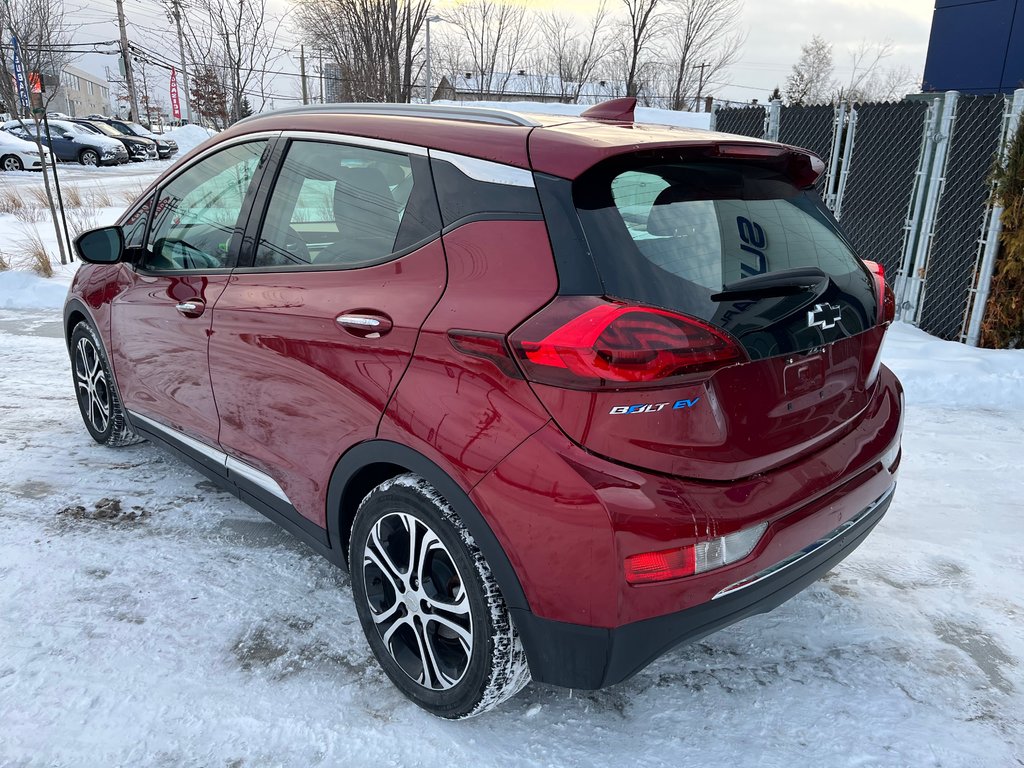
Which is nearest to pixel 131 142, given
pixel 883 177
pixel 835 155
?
pixel 835 155

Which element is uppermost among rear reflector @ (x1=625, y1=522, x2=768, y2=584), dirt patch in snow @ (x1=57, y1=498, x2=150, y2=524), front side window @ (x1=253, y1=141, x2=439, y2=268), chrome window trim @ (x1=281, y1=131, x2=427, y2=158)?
chrome window trim @ (x1=281, y1=131, x2=427, y2=158)

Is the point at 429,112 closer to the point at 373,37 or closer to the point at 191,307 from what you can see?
the point at 191,307

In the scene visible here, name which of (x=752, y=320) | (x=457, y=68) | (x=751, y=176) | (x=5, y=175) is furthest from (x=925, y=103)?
(x=457, y=68)

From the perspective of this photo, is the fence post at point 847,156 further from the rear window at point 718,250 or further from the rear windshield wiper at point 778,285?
the rear windshield wiper at point 778,285

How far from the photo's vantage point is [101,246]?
11.3 ft

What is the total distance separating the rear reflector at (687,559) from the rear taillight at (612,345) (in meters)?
0.41

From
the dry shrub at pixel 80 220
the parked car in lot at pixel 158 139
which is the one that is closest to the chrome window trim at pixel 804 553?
the dry shrub at pixel 80 220

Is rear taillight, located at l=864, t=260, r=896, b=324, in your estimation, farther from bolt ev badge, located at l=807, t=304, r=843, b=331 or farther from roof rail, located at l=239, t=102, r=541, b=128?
roof rail, located at l=239, t=102, r=541, b=128

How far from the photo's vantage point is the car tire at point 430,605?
1.99m

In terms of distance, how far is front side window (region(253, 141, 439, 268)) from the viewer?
7.24ft

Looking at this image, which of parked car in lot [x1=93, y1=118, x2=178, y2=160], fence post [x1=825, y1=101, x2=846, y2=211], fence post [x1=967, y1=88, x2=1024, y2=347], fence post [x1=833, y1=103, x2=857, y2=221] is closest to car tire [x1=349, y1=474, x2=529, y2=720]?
fence post [x1=967, y1=88, x2=1024, y2=347]

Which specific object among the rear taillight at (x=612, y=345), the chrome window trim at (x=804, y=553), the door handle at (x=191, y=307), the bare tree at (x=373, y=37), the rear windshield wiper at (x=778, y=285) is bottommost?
the chrome window trim at (x=804, y=553)

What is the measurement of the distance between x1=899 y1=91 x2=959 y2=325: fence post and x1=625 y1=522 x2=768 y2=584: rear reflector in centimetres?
666

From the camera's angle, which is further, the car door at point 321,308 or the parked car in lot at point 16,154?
the parked car in lot at point 16,154
